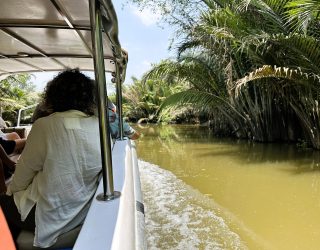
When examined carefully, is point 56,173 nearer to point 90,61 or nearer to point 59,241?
point 59,241

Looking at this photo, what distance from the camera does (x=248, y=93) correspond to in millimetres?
10172

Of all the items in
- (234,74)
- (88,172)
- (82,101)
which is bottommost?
(88,172)

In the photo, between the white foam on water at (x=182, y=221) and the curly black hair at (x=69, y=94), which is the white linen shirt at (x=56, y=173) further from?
the white foam on water at (x=182, y=221)

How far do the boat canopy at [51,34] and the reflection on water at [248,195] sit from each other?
1.89 m

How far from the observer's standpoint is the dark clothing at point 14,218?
1.66m

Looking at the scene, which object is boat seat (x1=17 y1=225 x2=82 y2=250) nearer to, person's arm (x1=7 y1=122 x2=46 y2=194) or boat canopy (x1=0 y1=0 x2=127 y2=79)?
person's arm (x1=7 y1=122 x2=46 y2=194)

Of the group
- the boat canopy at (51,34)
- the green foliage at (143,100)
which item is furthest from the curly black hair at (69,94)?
the green foliage at (143,100)

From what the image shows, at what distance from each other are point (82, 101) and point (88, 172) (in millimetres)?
379

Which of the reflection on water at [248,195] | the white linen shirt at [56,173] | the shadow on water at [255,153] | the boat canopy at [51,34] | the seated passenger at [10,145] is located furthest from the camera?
the shadow on water at [255,153]

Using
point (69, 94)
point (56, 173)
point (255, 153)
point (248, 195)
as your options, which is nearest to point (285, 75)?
point (255, 153)

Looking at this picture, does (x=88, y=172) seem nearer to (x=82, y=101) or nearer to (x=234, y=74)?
(x=82, y=101)

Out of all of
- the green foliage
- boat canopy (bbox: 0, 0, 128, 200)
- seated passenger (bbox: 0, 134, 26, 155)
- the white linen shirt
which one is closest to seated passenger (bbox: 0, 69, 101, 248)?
the white linen shirt

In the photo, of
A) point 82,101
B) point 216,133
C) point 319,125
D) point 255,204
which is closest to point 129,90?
point 216,133

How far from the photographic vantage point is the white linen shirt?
1580 mm
